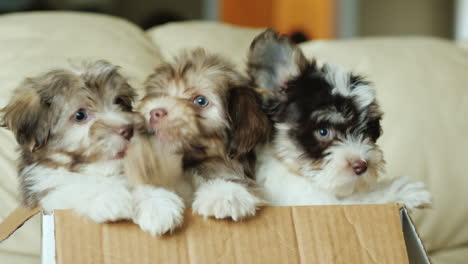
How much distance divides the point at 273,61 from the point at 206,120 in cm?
36

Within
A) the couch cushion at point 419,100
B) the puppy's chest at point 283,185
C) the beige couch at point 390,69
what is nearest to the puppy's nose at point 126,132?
the puppy's chest at point 283,185

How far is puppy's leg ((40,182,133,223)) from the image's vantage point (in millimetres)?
→ 1260

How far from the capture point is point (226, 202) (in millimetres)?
1370

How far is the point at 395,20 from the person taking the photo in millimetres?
6148

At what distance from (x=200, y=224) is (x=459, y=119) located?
2.03 metres

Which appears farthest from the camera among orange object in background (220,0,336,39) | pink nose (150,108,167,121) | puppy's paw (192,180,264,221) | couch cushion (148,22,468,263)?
orange object in background (220,0,336,39)

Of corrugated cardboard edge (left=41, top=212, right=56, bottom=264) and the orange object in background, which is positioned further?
the orange object in background

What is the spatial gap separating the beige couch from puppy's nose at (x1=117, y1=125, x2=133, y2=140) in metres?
0.87

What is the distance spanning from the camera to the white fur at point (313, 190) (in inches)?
67.9

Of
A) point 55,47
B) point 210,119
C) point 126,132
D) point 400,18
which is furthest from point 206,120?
point 400,18

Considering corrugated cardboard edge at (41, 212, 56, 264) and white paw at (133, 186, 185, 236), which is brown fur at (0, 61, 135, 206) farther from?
corrugated cardboard edge at (41, 212, 56, 264)

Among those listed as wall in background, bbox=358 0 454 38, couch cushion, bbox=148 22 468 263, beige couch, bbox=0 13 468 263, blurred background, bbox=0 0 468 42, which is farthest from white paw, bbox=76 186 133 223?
wall in background, bbox=358 0 454 38

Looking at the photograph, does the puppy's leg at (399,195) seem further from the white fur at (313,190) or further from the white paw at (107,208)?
the white paw at (107,208)

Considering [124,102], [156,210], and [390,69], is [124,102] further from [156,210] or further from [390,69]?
[390,69]
